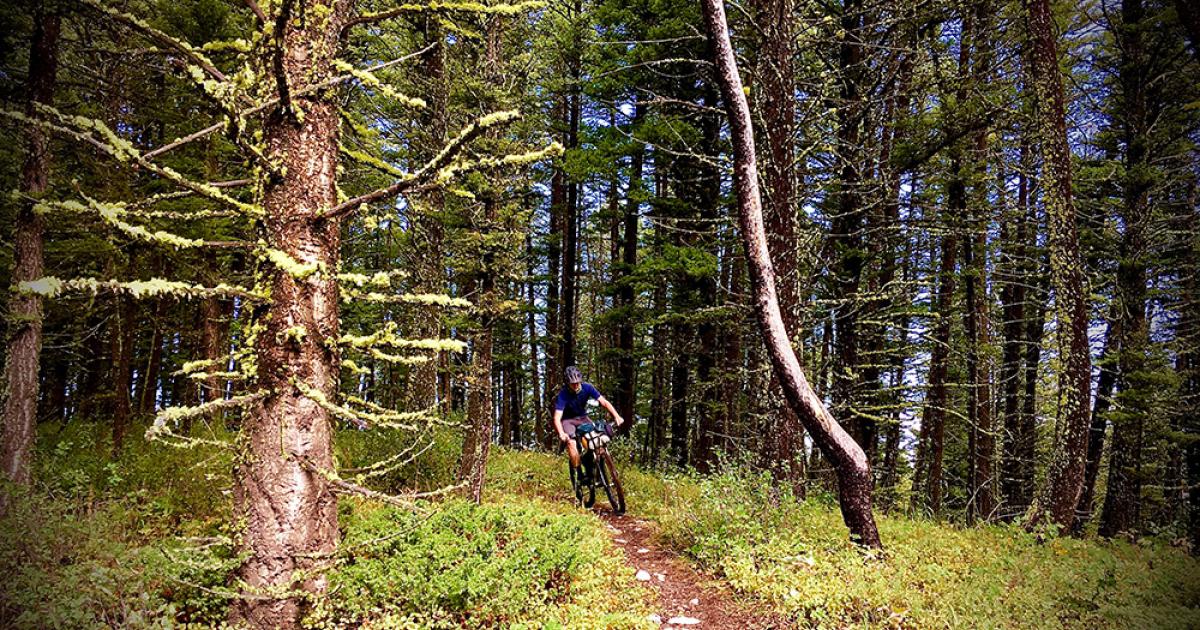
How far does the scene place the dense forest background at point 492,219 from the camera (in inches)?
109

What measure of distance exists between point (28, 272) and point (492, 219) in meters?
6.04

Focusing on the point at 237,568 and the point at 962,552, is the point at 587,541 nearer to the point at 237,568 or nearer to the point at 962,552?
the point at 237,568

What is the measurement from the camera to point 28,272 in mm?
6570

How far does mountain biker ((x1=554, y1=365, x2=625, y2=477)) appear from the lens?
914cm

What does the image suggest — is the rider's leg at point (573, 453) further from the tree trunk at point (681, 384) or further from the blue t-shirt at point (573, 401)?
the tree trunk at point (681, 384)

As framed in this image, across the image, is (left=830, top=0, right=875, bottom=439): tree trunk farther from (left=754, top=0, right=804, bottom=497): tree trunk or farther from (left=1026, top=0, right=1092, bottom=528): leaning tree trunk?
(left=1026, top=0, right=1092, bottom=528): leaning tree trunk

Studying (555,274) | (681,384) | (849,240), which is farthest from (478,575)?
(555,274)

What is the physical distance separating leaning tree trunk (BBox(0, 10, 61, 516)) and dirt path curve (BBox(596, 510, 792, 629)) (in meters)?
8.09

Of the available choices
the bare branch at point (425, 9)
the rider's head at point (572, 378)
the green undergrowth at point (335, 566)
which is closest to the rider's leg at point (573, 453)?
the rider's head at point (572, 378)

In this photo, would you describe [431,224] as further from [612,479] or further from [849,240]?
[849,240]

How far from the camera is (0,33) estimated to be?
21.5ft

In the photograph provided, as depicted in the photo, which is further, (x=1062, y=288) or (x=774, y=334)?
(x=1062, y=288)

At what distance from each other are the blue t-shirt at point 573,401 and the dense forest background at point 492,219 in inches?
52.5

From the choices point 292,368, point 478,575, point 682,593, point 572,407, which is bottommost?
point 682,593
